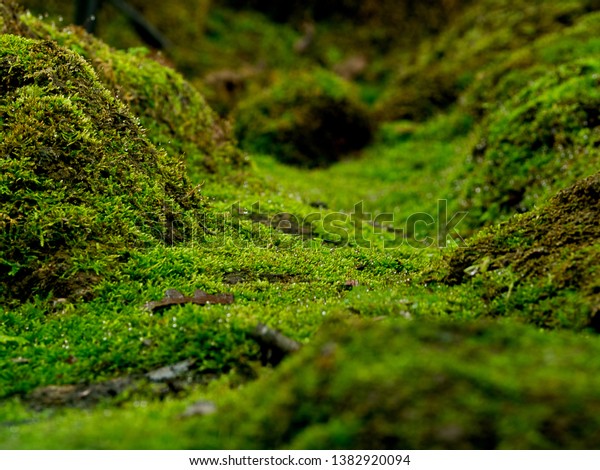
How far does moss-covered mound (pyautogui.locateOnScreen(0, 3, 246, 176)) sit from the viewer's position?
37.9 feet

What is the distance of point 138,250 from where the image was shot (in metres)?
7.83

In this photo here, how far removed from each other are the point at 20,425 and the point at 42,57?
5853 mm

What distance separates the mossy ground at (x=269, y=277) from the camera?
404cm

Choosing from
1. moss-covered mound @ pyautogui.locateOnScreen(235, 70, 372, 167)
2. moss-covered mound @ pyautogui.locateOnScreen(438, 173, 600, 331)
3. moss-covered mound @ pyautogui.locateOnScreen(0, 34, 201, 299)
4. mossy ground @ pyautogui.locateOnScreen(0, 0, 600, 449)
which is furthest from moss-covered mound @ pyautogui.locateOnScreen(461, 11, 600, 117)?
moss-covered mound @ pyautogui.locateOnScreen(0, 34, 201, 299)

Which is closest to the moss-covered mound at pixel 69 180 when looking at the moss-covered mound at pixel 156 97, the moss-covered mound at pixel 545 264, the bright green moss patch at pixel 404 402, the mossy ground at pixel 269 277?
the mossy ground at pixel 269 277

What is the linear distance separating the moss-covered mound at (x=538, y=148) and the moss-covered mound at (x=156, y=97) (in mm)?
5267

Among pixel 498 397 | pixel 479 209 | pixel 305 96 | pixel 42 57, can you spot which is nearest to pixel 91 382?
pixel 498 397

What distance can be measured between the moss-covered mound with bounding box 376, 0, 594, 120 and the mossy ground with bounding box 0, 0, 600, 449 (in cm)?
551

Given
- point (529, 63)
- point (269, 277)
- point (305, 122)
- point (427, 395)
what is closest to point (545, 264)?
point (269, 277)

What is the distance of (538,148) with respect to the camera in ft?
42.6

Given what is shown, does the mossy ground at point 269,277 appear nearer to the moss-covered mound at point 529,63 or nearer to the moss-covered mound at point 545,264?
the moss-covered mound at point 545,264

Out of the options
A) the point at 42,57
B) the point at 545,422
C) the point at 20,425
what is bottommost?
the point at 20,425

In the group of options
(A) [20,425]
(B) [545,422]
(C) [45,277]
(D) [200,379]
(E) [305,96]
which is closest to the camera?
(B) [545,422]
